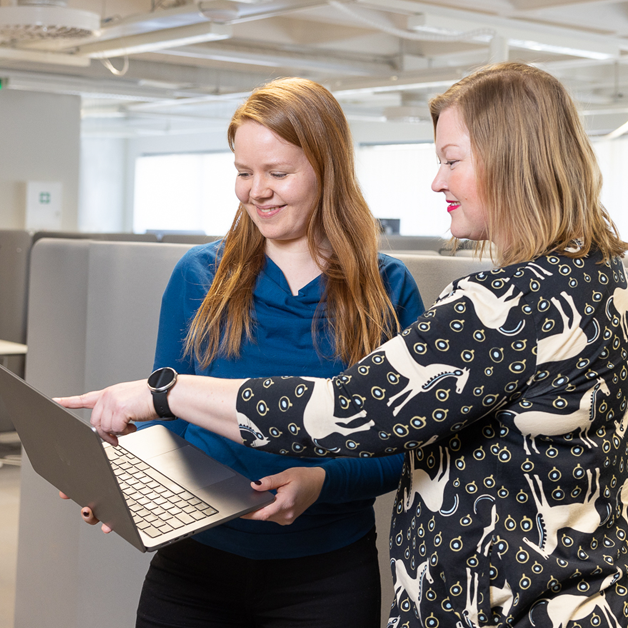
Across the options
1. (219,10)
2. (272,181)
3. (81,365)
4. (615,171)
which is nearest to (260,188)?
(272,181)

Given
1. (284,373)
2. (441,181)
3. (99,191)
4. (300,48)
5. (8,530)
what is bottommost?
(8,530)

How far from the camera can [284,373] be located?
46.3 inches

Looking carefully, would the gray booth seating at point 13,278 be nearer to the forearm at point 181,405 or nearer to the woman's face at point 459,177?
the forearm at point 181,405

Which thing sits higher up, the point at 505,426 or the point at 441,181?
the point at 441,181

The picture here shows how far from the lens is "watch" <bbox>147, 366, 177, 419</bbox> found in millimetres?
897

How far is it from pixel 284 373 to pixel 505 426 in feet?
1.48

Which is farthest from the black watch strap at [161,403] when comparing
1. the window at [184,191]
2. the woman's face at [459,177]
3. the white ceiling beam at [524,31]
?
the window at [184,191]

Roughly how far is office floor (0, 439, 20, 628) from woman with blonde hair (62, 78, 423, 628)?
181cm

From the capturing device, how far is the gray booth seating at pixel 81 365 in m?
1.90

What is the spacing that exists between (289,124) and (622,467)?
677 millimetres

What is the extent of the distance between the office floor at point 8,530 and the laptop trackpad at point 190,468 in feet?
6.40

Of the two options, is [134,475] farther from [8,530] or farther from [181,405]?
[8,530]

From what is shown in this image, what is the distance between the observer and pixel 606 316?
0.80 meters

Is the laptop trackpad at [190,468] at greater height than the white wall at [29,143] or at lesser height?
lesser
